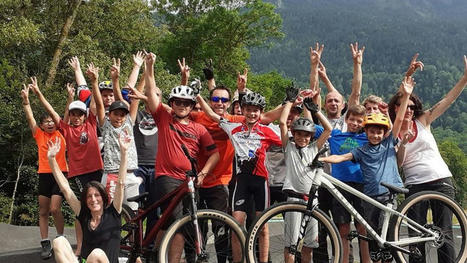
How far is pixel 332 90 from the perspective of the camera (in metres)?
6.98

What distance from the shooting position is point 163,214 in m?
5.80

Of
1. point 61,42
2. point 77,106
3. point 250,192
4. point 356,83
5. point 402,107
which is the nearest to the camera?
point 402,107

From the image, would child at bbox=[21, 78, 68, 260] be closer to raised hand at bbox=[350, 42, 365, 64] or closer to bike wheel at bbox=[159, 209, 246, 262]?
bike wheel at bbox=[159, 209, 246, 262]

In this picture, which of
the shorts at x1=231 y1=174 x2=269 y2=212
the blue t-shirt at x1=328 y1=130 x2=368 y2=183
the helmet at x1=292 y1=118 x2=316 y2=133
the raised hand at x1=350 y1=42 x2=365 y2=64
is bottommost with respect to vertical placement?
the shorts at x1=231 y1=174 x2=269 y2=212

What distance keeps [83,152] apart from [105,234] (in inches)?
65.8

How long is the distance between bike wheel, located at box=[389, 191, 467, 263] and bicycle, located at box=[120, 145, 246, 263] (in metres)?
1.84

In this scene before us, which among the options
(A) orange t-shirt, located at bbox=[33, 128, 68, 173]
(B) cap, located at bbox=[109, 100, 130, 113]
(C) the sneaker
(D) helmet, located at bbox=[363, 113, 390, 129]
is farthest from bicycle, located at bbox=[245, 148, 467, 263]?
(A) orange t-shirt, located at bbox=[33, 128, 68, 173]

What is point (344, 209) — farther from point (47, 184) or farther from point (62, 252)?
point (47, 184)

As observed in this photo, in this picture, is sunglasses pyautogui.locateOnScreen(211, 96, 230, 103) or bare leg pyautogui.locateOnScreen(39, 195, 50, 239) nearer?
sunglasses pyautogui.locateOnScreen(211, 96, 230, 103)

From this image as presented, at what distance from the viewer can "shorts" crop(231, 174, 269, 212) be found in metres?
6.26

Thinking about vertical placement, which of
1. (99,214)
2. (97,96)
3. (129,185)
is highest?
(97,96)

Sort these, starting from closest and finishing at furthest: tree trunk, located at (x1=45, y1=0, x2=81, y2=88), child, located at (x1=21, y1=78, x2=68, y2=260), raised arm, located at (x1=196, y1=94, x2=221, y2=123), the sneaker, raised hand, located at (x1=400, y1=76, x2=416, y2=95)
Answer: raised hand, located at (x1=400, y1=76, x2=416, y2=95), raised arm, located at (x1=196, y1=94, x2=221, y2=123), the sneaker, child, located at (x1=21, y1=78, x2=68, y2=260), tree trunk, located at (x1=45, y1=0, x2=81, y2=88)

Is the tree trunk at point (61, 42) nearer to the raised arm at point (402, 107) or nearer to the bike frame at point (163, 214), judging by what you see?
the bike frame at point (163, 214)

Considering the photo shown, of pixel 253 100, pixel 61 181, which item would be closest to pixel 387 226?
pixel 253 100
